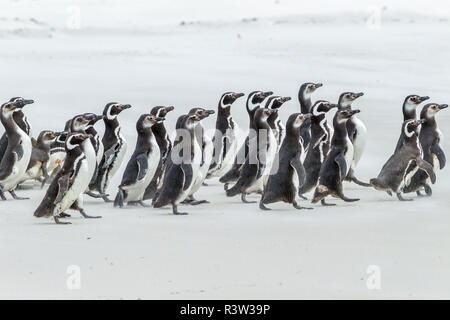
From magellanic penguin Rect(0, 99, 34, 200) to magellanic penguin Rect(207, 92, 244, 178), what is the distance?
1936mm

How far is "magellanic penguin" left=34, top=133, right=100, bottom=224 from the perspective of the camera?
A: 877 cm

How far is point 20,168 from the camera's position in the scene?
1034 centimetres

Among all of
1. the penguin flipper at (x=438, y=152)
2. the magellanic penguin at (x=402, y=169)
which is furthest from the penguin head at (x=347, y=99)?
the magellanic penguin at (x=402, y=169)

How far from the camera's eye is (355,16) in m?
28.3

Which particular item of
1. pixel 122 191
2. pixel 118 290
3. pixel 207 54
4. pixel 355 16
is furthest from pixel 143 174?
pixel 355 16

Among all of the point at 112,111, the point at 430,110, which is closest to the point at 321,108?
the point at 430,110

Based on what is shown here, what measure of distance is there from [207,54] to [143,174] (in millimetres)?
13335

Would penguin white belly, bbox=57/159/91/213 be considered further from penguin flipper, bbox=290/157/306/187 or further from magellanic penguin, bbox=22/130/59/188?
magellanic penguin, bbox=22/130/59/188

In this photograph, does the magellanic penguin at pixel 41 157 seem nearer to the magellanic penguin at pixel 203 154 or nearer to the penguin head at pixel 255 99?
the magellanic penguin at pixel 203 154

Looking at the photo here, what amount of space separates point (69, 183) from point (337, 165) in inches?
97.8

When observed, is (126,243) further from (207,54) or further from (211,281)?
(207,54)

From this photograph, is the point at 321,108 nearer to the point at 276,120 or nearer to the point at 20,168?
the point at 276,120

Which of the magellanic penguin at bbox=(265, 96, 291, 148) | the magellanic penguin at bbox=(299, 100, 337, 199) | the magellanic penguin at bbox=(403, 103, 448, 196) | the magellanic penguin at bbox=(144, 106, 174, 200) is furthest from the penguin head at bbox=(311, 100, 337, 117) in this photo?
the magellanic penguin at bbox=(144, 106, 174, 200)

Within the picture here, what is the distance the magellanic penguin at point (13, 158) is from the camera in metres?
10.2
